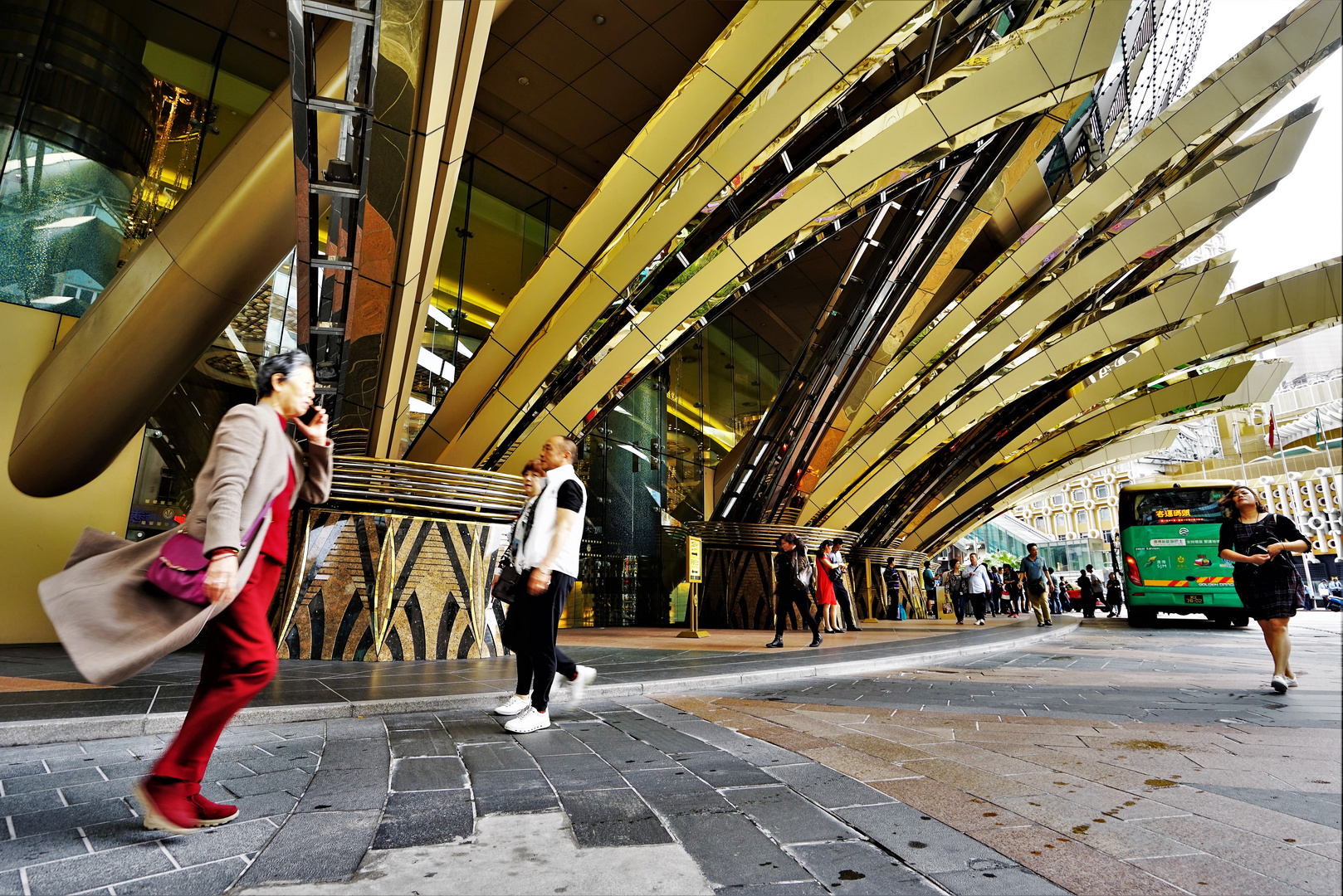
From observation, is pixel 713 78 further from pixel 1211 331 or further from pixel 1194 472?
pixel 1211 331

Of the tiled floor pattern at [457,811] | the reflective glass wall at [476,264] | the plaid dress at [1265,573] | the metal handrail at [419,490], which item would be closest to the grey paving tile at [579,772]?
the tiled floor pattern at [457,811]

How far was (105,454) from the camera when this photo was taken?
9820mm

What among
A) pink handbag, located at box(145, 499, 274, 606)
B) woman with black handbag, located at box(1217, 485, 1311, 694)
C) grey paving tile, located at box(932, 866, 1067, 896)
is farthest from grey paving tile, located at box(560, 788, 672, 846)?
woman with black handbag, located at box(1217, 485, 1311, 694)

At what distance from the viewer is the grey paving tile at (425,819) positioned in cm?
241

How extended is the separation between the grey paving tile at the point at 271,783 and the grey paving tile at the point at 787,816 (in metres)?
1.80

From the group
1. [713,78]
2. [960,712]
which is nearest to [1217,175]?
[713,78]

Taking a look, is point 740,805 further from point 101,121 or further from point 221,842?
point 101,121

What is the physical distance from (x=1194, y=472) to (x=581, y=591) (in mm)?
15744

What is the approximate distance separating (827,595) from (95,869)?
1300cm

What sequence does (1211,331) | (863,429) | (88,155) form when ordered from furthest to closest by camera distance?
(863,429) < (1211,331) < (88,155)

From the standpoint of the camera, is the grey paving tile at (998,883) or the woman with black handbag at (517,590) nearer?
the grey paving tile at (998,883)

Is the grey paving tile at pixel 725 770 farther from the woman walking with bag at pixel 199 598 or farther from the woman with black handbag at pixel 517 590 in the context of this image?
the woman walking with bag at pixel 199 598

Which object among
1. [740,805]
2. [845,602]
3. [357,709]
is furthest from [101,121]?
[845,602]

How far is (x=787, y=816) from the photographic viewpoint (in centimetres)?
267
